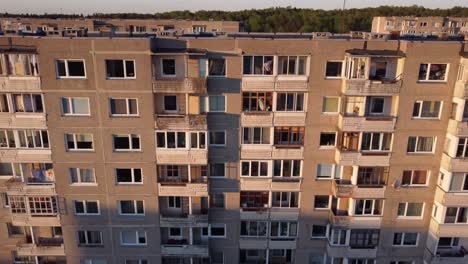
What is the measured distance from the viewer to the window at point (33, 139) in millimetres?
26828

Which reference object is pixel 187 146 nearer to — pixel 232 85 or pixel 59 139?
pixel 232 85

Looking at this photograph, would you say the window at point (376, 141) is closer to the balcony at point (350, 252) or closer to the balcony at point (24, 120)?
the balcony at point (350, 252)

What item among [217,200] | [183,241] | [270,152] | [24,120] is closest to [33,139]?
[24,120]

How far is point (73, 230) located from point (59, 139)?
825 cm

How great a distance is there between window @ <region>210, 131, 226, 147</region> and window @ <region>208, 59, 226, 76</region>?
4.70m

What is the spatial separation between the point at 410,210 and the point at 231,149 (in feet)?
52.5

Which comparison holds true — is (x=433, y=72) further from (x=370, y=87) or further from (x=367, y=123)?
(x=367, y=123)

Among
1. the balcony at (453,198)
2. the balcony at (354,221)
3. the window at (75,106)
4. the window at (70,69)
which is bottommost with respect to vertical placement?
the balcony at (354,221)

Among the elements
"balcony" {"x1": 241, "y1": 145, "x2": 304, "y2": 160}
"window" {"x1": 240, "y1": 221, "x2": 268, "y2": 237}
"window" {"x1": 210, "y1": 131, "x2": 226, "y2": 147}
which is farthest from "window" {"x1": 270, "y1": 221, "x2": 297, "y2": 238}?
"window" {"x1": 210, "y1": 131, "x2": 226, "y2": 147}

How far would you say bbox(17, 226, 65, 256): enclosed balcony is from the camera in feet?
96.0

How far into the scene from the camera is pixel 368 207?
28594mm

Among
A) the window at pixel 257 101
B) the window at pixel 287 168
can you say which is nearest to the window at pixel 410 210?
the window at pixel 287 168

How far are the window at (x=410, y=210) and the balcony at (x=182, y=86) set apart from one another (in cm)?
1909

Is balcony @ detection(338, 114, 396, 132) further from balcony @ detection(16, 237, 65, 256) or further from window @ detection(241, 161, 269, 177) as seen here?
balcony @ detection(16, 237, 65, 256)
